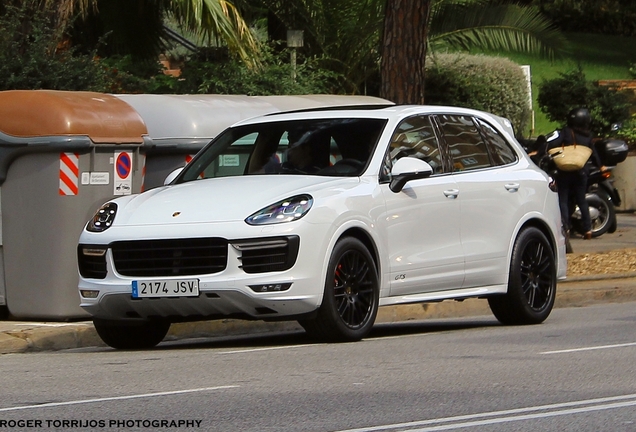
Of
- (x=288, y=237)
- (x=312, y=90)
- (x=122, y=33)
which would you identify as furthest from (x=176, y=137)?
(x=122, y=33)

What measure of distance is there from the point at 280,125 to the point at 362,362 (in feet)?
8.79

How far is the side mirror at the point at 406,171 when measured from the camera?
9.66 meters

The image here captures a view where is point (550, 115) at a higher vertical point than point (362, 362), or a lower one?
lower

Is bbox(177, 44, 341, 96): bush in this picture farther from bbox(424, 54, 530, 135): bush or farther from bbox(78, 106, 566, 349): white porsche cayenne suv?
bbox(78, 106, 566, 349): white porsche cayenne suv

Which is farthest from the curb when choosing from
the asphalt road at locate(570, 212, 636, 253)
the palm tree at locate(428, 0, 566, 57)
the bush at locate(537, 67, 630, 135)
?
the bush at locate(537, 67, 630, 135)

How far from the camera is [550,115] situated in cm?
2867

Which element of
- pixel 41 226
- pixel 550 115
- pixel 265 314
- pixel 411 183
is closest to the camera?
pixel 265 314

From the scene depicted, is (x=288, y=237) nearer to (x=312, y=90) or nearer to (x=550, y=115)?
(x=312, y=90)

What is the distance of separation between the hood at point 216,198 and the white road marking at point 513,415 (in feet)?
9.51

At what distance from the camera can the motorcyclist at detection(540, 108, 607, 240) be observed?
17.7 meters

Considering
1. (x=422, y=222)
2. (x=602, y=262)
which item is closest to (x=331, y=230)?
(x=422, y=222)

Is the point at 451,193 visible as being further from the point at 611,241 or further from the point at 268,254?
the point at 611,241

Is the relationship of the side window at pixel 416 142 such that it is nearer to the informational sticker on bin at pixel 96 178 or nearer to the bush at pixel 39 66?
the informational sticker on bin at pixel 96 178

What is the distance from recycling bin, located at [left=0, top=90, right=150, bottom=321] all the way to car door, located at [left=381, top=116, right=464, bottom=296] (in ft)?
8.00
